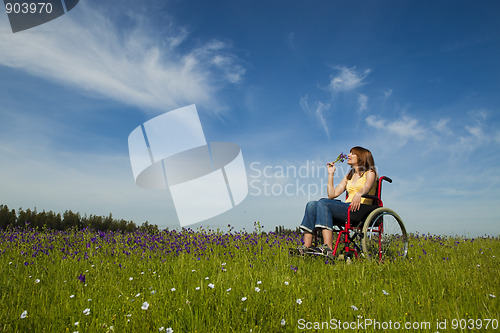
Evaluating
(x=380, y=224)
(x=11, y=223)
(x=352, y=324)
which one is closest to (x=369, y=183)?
(x=380, y=224)

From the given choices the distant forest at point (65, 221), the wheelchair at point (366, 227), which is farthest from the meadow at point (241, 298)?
the distant forest at point (65, 221)

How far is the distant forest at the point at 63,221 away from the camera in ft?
33.8

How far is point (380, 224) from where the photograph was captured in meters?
5.46

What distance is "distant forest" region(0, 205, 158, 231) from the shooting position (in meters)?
10.3

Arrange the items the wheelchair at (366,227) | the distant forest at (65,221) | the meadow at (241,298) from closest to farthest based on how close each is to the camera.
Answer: the meadow at (241,298), the wheelchair at (366,227), the distant forest at (65,221)

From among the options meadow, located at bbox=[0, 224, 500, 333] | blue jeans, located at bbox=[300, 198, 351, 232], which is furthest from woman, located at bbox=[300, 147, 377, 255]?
meadow, located at bbox=[0, 224, 500, 333]

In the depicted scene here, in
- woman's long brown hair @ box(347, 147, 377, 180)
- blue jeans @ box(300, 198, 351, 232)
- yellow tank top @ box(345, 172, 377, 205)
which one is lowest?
blue jeans @ box(300, 198, 351, 232)

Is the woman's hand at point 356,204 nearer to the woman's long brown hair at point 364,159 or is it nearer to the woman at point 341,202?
the woman at point 341,202

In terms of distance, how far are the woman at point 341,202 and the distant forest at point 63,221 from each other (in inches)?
233

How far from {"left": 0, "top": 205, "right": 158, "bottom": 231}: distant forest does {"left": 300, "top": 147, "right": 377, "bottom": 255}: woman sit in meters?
5.91

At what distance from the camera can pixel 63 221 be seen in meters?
10.8

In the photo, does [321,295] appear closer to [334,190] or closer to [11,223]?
[334,190]

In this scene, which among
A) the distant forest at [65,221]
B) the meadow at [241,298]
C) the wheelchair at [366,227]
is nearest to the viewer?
the meadow at [241,298]

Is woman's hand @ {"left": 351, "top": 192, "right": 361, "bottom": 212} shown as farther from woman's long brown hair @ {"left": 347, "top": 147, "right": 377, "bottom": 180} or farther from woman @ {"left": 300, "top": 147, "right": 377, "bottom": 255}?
woman's long brown hair @ {"left": 347, "top": 147, "right": 377, "bottom": 180}
